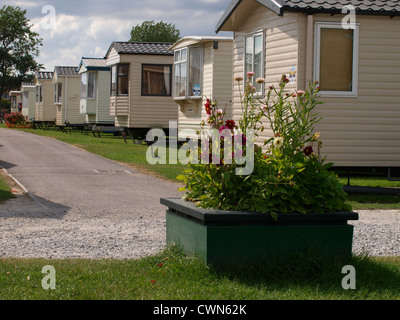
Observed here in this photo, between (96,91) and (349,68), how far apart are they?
22.7m

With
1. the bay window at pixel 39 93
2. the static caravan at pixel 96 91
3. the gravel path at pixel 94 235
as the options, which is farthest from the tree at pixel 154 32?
the gravel path at pixel 94 235

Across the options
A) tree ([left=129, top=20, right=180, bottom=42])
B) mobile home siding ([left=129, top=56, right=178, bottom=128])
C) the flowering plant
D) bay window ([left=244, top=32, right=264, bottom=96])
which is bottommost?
the flowering plant

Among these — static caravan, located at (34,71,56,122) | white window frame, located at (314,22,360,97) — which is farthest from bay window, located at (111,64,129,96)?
static caravan, located at (34,71,56,122)

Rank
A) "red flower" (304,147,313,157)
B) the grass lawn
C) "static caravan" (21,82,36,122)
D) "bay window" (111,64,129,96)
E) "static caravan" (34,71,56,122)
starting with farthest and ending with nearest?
"static caravan" (21,82,36,122) → "static caravan" (34,71,56,122) → "bay window" (111,64,129,96) → "red flower" (304,147,313,157) → the grass lawn

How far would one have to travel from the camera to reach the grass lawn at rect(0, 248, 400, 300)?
14.7ft

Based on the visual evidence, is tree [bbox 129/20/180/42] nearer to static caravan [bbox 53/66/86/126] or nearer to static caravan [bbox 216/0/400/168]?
static caravan [bbox 53/66/86/126]

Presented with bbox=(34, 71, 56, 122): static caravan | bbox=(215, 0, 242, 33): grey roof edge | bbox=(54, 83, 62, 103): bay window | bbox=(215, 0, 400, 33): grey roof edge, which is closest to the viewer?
bbox=(215, 0, 400, 33): grey roof edge

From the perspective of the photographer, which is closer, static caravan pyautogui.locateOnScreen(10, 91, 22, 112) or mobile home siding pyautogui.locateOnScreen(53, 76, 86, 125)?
mobile home siding pyautogui.locateOnScreen(53, 76, 86, 125)

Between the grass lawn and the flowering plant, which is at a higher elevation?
the flowering plant

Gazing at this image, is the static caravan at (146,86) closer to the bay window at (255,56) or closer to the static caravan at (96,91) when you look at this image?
the static caravan at (96,91)

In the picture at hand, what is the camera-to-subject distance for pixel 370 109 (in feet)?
39.2

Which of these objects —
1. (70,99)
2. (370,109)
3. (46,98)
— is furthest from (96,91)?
(370,109)

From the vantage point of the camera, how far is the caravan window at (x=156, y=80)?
25125 millimetres
